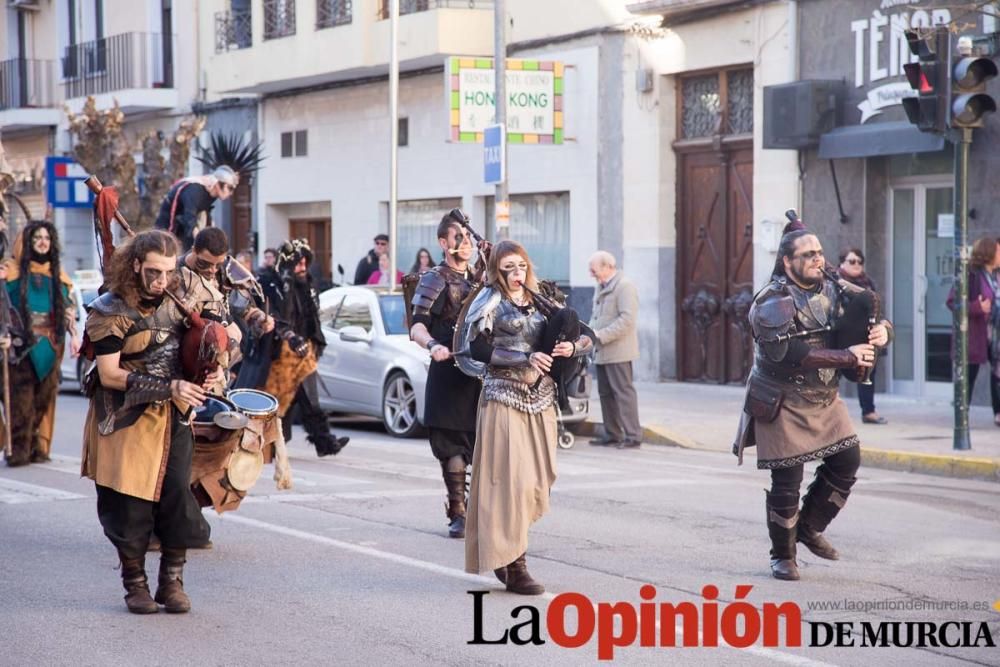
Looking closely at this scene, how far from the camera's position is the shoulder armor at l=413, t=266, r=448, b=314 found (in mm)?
9805

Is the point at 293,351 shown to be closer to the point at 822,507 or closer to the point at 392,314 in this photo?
the point at 392,314

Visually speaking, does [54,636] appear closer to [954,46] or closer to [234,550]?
[234,550]

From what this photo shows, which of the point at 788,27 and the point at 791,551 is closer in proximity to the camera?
the point at 791,551

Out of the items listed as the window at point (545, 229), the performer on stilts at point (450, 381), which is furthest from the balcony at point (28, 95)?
the performer on stilts at point (450, 381)

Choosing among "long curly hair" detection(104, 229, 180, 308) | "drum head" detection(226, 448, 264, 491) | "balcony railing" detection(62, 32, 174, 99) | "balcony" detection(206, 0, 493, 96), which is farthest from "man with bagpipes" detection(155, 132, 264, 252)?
"balcony railing" detection(62, 32, 174, 99)

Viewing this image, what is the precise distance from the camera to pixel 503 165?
18219 millimetres

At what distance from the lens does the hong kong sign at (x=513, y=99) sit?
2056cm

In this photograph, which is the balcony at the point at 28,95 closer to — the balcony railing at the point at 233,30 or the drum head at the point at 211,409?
the balcony railing at the point at 233,30

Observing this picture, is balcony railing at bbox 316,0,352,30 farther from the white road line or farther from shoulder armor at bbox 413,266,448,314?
shoulder armor at bbox 413,266,448,314

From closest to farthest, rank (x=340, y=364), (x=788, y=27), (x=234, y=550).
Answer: (x=234, y=550) < (x=340, y=364) < (x=788, y=27)

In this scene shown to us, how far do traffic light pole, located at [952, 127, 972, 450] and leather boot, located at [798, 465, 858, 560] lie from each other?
5.52 m

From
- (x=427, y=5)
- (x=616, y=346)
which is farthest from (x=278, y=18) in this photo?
(x=616, y=346)

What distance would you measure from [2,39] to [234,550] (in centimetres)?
3210

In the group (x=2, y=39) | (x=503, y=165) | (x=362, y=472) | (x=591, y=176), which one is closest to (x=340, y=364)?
(x=503, y=165)
